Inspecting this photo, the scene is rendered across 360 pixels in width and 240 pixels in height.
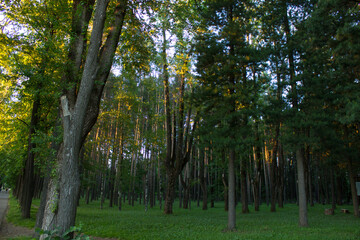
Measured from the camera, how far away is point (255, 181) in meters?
21.3

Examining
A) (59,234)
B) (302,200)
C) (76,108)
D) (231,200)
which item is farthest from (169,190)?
(76,108)

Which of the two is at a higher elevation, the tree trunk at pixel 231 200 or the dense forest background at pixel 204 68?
the dense forest background at pixel 204 68

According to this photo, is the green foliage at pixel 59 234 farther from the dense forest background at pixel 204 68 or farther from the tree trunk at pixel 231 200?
the tree trunk at pixel 231 200

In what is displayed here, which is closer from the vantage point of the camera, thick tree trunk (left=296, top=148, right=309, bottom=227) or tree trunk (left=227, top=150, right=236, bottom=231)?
tree trunk (left=227, top=150, right=236, bottom=231)

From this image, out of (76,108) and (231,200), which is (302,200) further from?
(76,108)

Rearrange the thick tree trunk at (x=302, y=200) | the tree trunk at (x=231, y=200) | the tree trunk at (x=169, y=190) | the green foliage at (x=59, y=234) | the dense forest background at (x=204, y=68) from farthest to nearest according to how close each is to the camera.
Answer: the tree trunk at (x=169, y=190), the thick tree trunk at (x=302, y=200), the tree trunk at (x=231, y=200), the dense forest background at (x=204, y=68), the green foliage at (x=59, y=234)

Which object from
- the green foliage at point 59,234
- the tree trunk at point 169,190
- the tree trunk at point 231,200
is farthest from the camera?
the tree trunk at point 169,190

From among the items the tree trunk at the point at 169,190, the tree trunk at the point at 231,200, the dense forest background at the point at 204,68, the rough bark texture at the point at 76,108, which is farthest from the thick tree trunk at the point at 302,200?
the rough bark texture at the point at 76,108

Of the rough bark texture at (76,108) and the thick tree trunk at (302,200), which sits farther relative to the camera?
the thick tree trunk at (302,200)

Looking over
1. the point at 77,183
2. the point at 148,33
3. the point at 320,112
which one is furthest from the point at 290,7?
the point at 77,183

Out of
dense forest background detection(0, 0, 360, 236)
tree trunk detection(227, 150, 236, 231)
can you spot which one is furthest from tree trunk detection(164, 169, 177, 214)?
tree trunk detection(227, 150, 236, 231)

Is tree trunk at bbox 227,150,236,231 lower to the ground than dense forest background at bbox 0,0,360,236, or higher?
lower

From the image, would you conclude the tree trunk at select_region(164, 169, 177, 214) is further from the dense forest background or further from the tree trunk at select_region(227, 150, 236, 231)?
the tree trunk at select_region(227, 150, 236, 231)

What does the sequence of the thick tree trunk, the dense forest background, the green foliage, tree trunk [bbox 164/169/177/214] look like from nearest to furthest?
the green foliage, the dense forest background, the thick tree trunk, tree trunk [bbox 164/169/177/214]
